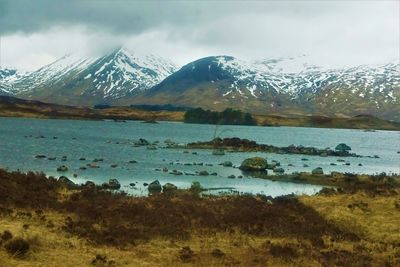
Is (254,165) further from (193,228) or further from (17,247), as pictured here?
(17,247)

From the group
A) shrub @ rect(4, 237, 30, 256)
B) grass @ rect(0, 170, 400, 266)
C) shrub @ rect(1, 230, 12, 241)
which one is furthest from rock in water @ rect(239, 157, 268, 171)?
shrub @ rect(4, 237, 30, 256)

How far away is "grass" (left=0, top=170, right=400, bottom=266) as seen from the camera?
99.7 ft

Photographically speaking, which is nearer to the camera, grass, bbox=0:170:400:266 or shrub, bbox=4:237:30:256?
shrub, bbox=4:237:30:256

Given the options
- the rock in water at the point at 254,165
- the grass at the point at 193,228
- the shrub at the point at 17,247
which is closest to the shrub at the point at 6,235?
the grass at the point at 193,228

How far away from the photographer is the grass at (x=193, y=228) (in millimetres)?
30375

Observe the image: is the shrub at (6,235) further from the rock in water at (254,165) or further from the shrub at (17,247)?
the rock in water at (254,165)

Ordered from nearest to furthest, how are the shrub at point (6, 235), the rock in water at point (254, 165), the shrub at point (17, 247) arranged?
the shrub at point (17, 247) → the shrub at point (6, 235) → the rock in water at point (254, 165)

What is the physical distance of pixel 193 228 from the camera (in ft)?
124

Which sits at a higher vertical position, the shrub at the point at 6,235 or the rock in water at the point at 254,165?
the shrub at the point at 6,235

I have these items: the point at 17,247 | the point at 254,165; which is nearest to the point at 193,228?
the point at 17,247

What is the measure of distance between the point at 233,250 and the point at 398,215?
54.2ft

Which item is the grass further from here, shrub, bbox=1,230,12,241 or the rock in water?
the rock in water

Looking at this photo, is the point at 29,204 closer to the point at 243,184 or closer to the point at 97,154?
the point at 243,184

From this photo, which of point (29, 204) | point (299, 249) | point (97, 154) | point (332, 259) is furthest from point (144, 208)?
point (97, 154)
